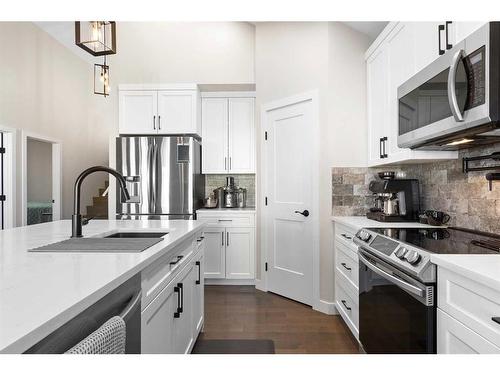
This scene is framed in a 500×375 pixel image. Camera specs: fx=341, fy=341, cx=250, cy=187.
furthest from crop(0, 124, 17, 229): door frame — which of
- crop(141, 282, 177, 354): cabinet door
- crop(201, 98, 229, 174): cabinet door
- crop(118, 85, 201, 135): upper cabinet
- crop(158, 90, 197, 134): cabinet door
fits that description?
crop(141, 282, 177, 354): cabinet door

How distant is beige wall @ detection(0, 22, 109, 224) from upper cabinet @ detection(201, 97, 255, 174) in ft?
7.66

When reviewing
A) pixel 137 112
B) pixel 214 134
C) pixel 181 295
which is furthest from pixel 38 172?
pixel 181 295

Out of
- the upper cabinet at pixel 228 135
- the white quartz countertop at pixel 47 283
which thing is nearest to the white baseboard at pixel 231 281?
the upper cabinet at pixel 228 135

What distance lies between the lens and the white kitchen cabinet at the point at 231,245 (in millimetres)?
4105

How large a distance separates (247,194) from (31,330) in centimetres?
425

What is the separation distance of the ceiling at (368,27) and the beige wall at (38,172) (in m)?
4.89

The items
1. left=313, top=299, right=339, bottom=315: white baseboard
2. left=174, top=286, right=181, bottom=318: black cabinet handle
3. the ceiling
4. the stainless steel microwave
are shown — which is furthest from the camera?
→ left=313, top=299, right=339, bottom=315: white baseboard

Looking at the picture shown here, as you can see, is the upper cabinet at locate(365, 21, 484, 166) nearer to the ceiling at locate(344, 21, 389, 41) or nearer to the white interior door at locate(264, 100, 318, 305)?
the ceiling at locate(344, 21, 389, 41)

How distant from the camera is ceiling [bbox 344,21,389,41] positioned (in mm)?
3023

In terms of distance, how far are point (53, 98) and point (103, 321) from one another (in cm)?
529

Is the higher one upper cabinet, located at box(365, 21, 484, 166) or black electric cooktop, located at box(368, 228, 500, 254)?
upper cabinet, located at box(365, 21, 484, 166)

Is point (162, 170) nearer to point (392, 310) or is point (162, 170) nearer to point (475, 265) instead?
point (392, 310)

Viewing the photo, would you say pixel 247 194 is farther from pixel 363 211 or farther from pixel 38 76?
pixel 38 76
